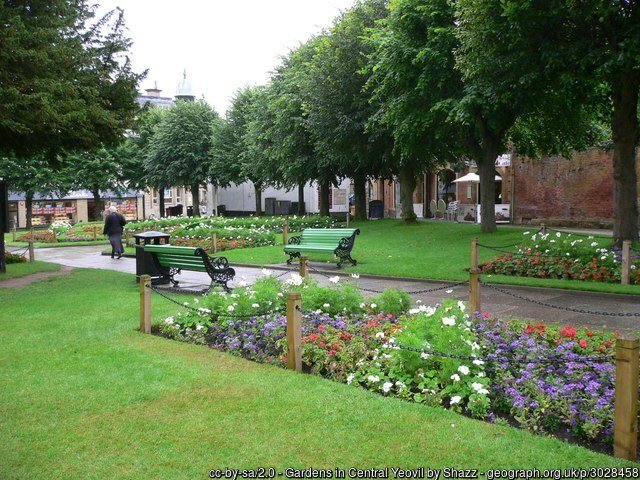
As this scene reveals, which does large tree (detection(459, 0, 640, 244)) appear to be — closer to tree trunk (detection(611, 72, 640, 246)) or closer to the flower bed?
tree trunk (detection(611, 72, 640, 246))

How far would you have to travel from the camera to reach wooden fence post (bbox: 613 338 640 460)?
497 cm

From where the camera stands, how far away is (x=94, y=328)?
9906 mm

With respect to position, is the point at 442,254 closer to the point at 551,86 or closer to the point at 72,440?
the point at 551,86

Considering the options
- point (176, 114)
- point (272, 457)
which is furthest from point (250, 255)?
point (176, 114)

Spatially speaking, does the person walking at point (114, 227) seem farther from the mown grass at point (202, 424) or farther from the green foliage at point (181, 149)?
the green foliage at point (181, 149)

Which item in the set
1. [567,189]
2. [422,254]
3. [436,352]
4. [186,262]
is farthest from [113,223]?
[567,189]

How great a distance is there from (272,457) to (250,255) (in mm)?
17634

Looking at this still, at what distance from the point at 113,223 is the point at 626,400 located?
21.7 meters

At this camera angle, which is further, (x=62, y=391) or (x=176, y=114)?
(x=176, y=114)

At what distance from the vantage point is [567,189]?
33.5 meters

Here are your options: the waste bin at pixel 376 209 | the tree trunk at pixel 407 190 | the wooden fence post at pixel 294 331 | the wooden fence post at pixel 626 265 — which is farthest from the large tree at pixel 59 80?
the waste bin at pixel 376 209

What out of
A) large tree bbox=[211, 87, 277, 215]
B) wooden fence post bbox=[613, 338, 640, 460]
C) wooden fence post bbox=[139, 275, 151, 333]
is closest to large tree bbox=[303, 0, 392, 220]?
large tree bbox=[211, 87, 277, 215]

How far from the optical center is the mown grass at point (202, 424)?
4906 mm

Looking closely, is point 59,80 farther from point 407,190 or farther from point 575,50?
point 407,190
